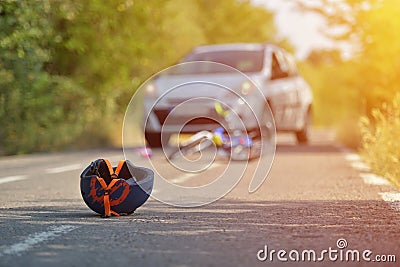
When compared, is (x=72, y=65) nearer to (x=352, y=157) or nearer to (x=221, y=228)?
(x=352, y=157)

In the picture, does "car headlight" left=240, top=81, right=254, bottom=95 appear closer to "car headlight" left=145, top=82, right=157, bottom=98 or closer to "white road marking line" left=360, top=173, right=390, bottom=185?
"car headlight" left=145, top=82, right=157, bottom=98

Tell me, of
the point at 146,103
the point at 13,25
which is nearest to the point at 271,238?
the point at 146,103

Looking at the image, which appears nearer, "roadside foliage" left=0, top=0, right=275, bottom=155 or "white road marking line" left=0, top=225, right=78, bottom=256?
"white road marking line" left=0, top=225, right=78, bottom=256

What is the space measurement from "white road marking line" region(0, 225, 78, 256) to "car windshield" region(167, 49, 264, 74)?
9589 mm

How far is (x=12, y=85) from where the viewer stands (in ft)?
58.6

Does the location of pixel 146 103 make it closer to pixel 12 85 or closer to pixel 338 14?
pixel 12 85

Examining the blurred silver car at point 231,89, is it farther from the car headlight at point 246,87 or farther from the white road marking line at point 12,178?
the white road marking line at point 12,178

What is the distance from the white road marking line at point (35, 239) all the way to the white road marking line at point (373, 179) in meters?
4.76

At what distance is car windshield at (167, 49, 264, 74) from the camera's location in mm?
16938

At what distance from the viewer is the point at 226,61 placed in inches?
697

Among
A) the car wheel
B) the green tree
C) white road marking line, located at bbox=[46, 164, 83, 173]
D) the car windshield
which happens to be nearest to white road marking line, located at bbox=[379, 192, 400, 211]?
white road marking line, located at bbox=[46, 164, 83, 173]

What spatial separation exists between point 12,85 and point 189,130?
445 cm

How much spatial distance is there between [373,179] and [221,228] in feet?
15.6

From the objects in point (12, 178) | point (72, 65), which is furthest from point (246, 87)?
point (72, 65)
